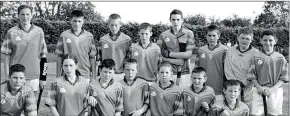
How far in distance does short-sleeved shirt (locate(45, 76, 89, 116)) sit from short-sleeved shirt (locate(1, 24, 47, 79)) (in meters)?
0.75

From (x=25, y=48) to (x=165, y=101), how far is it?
83.9 inches

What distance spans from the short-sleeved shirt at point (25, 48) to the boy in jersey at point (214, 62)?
2.41 metres

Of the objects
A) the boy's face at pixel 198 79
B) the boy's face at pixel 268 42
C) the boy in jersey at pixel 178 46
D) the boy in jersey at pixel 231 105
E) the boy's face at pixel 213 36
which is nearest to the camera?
the boy in jersey at pixel 231 105

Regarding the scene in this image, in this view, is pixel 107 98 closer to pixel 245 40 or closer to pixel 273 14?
pixel 245 40

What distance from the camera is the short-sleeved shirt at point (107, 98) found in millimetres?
4789

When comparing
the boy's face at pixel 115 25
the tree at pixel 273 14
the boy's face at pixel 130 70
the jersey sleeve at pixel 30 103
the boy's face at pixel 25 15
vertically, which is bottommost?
Answer: the jersey sleeve at pixel 30 103

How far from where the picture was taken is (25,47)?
17.1 ft

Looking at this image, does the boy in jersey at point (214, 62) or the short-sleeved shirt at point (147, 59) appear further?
the short-sleeved shirt at point (147, 59)

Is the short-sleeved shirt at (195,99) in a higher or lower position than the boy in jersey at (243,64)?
lower

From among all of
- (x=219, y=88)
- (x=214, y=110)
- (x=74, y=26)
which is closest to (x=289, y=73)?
(x=219, y=88)

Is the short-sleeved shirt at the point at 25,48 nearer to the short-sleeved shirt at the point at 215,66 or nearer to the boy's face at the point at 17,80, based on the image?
the boy's face at the point at 17,80

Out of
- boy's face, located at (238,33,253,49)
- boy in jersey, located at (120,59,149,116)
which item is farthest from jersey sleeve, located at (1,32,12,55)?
boy's face, located at (238,33,253,49)

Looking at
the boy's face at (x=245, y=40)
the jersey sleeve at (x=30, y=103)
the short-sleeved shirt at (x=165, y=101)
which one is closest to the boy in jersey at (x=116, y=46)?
the short-sleeved shirt at (x=165, y=101)

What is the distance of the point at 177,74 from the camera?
5770 millimetres
